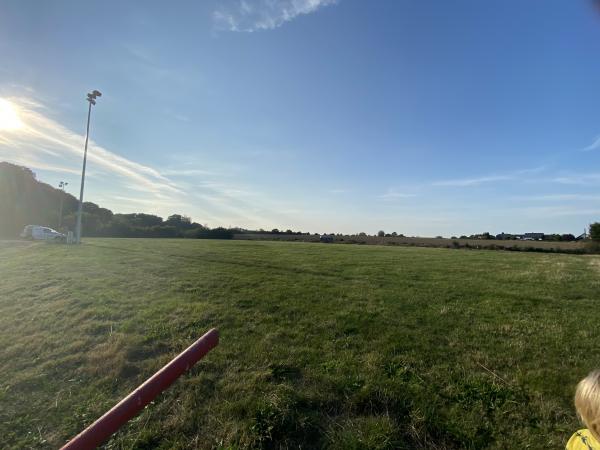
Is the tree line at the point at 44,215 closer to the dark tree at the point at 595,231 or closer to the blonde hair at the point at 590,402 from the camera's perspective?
the dark tree at the point at 595,231

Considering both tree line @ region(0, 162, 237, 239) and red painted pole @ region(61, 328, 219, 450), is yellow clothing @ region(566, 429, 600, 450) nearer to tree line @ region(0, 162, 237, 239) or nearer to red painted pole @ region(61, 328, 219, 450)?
red painted pole @ region(61, 328, 219, 450)

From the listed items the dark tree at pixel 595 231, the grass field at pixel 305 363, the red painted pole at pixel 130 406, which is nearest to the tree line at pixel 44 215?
the grass field at pixel 305 363

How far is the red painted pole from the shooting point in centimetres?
220

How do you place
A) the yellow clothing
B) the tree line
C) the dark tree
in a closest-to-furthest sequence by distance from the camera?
the yellow clothing → the dark tree → the tree line

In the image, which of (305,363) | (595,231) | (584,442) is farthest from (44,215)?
(595,231)

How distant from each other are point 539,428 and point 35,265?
19188 millimetres

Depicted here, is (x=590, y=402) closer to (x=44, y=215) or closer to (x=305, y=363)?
(x=305, y=363)

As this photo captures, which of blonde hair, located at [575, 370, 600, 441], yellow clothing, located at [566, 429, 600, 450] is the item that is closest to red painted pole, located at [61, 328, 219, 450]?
blonde hair, located at [575, 370, 600, 441]

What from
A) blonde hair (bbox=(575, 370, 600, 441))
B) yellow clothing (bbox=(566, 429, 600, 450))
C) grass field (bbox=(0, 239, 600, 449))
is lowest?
grass field (bbox=(0, 239, 600, 449))

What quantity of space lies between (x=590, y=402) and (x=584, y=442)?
42 centimetres

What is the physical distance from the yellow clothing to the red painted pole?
10.1 ft

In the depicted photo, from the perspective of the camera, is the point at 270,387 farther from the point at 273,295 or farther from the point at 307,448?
the point at 273,295

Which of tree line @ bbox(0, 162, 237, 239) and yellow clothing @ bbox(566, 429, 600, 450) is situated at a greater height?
tree line @ bbox(0, 162, 237, 239)

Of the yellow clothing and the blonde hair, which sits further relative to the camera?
the yellow clothing
